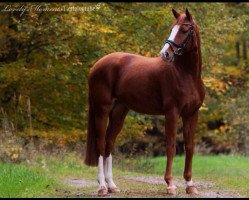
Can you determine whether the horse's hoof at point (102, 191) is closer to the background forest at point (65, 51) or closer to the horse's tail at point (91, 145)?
the horse's tail at point (91, 145)

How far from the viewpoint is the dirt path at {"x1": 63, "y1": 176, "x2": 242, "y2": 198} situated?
876 centimetres

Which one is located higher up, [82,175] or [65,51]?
[65,51]

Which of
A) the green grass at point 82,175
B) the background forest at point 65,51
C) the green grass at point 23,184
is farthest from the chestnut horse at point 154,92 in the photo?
the background forest at point 65,51

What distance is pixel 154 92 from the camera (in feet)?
29.0

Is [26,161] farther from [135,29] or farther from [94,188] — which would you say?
[135,29]

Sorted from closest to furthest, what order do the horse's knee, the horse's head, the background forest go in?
1. the horse's head
2. the horse's knee
3. the background forest

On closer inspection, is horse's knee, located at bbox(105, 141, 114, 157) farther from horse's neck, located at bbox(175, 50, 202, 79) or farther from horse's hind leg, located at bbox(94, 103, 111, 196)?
horse's neck, located at bbox(175, 50, 202, 79)

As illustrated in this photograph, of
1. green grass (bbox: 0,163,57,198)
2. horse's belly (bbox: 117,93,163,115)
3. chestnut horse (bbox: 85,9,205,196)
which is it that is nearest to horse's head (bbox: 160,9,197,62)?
chestnut horse (bbox: 85,9,205,196)

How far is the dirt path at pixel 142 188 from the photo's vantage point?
28.8ft

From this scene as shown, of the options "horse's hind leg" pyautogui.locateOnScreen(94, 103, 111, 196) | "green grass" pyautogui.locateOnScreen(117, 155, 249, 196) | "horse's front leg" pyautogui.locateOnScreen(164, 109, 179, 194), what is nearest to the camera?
"horse's front leg" pyautogui.locateOnScreen(164, 109, 179, 194)

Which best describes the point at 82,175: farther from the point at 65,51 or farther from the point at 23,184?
the point at 65,51

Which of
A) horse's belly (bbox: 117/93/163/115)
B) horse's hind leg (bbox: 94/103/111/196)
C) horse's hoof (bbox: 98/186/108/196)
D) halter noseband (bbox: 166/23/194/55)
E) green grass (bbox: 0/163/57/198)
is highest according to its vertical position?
halter noseband (bbox: 166/23/194/55)

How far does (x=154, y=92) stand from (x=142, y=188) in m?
1.83

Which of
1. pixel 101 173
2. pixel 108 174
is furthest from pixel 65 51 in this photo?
pixel 101 173
